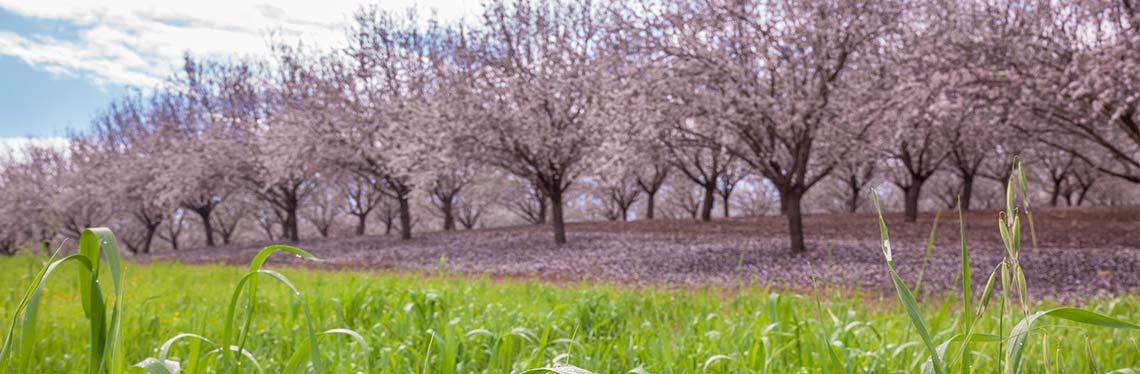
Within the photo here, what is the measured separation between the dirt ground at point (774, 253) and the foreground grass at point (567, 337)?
3.70 metres

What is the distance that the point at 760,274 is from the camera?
13094mm

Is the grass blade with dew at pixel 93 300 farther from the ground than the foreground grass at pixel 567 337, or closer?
farther from the ground

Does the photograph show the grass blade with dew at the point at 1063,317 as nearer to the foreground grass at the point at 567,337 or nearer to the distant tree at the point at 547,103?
the foreground grass at the point at 567,337

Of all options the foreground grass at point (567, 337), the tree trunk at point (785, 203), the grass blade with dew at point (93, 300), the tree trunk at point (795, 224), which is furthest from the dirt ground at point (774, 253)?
the grass blade with dew at point (93, 300)

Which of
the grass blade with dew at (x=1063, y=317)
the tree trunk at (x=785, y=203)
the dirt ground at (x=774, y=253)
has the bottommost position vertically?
the dirt ground at (x=774, y=253)

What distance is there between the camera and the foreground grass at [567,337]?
108 inches

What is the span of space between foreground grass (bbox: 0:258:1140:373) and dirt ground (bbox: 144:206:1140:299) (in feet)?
12.1

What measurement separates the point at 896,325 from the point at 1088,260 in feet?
38.9

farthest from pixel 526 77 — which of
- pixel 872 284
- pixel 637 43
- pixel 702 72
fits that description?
pixel 872 284

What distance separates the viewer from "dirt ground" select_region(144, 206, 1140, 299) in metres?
12.3

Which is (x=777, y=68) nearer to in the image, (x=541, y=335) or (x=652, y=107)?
(x=652, y=107)

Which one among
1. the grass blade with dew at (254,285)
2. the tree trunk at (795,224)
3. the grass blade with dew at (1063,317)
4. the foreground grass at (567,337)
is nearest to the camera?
the grass blade with dew at (1063,317)

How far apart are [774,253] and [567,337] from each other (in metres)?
12.8

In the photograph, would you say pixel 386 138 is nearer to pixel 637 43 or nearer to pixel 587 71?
pixel 587 71
